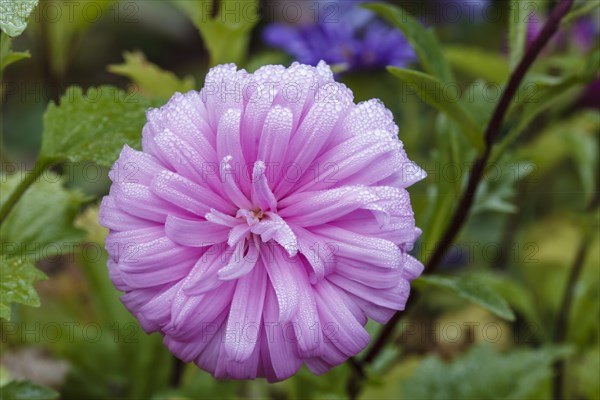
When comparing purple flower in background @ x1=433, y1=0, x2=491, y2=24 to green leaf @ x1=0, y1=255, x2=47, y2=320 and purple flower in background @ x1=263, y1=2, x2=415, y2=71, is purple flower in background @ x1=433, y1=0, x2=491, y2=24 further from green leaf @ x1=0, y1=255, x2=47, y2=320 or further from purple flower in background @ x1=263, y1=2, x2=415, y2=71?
green leaf @ x1=0, y1=255, x2=47, y2=320

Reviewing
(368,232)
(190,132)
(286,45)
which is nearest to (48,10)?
(286,45)

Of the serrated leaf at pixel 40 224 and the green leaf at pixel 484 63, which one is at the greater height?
the green leaf at pixel 484 63

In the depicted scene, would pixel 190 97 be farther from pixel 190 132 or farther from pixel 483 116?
pixel 483 116

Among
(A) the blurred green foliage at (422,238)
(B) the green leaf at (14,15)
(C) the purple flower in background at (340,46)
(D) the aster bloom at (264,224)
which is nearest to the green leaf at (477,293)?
(A) the blurred green foliage at (422,238)

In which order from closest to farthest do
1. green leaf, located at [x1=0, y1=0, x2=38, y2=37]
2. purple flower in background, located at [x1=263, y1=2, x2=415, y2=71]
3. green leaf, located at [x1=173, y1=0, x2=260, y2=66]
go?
1. green leaf, located at [x1=0, y1=0, x2=38, y2=37]
2. green leaf, located at [x1=173, y1=0, x2=260, y2=66]
3. purple flower in background, located at [x1=263, y1=2, x2=415, y2=71]

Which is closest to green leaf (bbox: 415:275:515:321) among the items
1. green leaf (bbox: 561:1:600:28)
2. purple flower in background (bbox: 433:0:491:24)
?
green leaf (bbox: 561:1:600:28)

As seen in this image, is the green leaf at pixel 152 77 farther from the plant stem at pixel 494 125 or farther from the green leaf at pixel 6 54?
the plant stem at pixel 494 125
